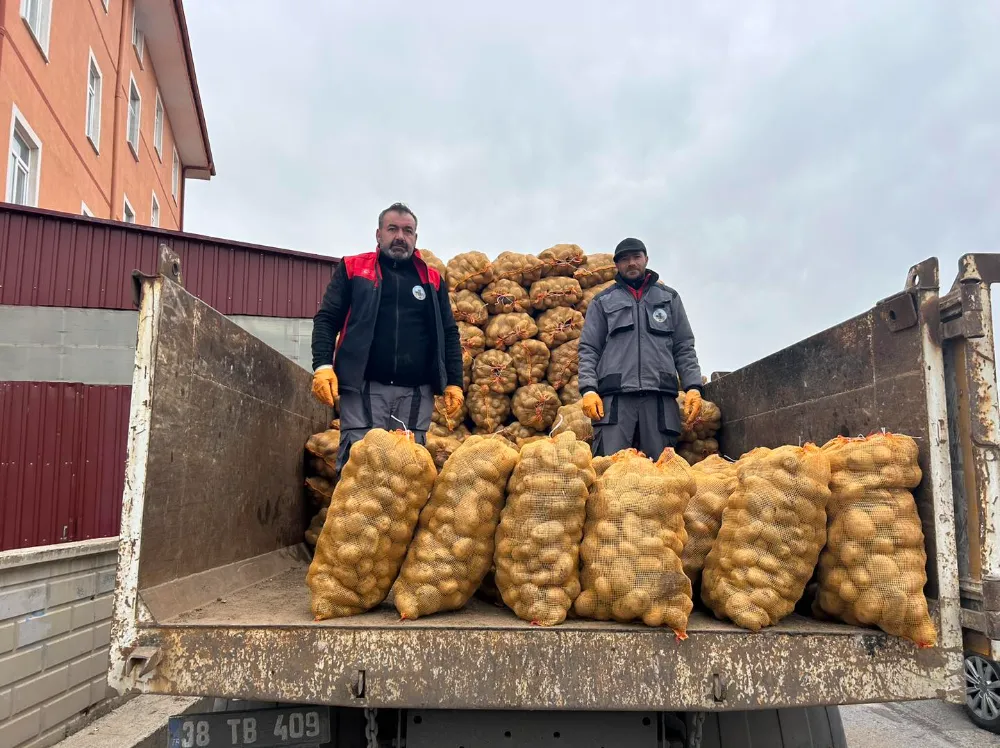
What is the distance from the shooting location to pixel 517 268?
18.1 ft

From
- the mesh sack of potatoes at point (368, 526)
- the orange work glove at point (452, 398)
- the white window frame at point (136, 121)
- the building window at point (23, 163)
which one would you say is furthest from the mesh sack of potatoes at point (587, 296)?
the white window frame at point (136, 121)

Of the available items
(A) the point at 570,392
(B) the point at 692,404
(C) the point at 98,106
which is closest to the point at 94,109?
(C) the point at 98,106

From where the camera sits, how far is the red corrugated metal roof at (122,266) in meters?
7.68

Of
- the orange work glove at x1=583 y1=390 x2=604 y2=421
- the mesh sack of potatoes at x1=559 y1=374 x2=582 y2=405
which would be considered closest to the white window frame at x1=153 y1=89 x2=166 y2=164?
the mesh sack of potatoes at x1=559 y1=374 x2=582 y2=405

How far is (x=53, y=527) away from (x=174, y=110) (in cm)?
1424

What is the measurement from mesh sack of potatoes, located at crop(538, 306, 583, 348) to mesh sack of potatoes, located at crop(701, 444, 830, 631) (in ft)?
10.6

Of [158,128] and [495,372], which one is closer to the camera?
[495,372]

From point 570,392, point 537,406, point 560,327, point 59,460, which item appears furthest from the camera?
point 59,460

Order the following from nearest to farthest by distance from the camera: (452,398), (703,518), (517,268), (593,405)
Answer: (703,518), (452,398), (593,405), (517,268)

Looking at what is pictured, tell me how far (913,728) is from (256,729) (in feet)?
16.6

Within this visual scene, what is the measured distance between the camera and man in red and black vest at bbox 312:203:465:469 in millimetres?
3371

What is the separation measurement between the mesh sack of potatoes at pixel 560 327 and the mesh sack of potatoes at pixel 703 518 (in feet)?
9.30

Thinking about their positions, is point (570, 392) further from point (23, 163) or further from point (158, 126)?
point (158, 126)

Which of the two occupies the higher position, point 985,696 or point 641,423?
point 641,423
